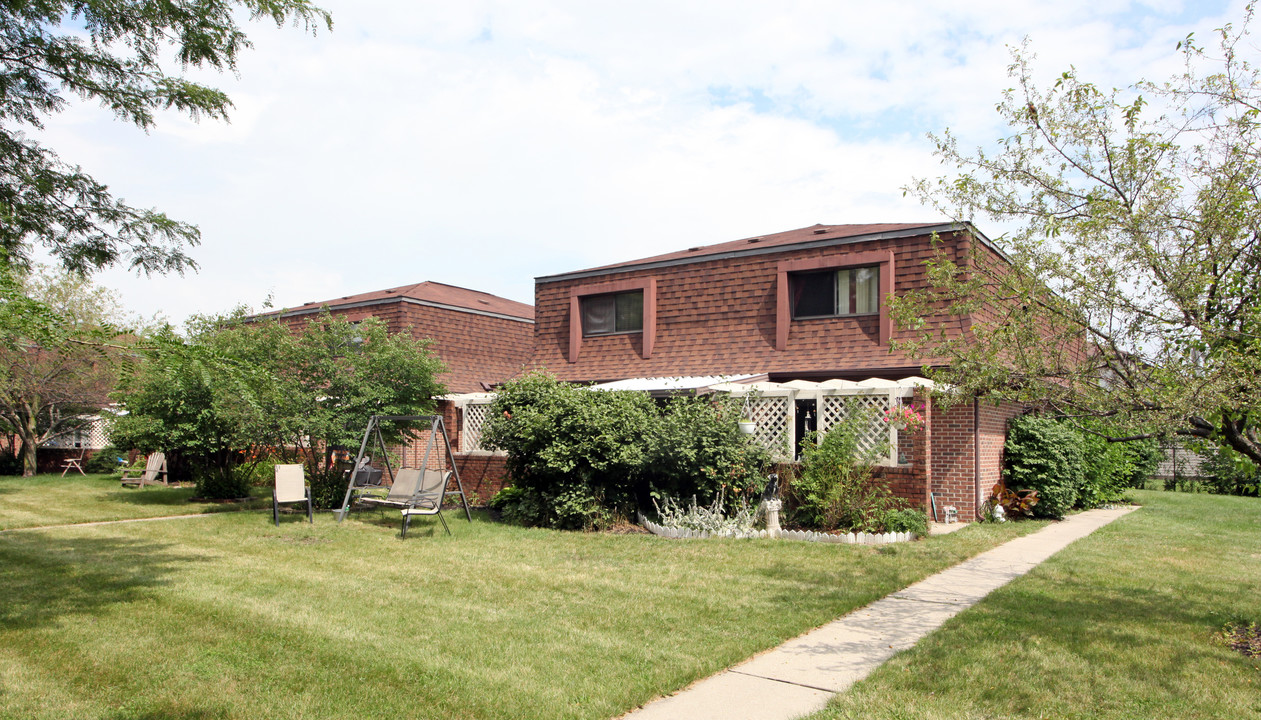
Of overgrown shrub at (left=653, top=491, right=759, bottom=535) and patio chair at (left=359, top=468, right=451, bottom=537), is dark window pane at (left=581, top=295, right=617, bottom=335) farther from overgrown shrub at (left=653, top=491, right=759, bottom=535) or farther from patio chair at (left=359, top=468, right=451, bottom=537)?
overgrown shrub at (left=653, top=491, right=759, bottom=535)

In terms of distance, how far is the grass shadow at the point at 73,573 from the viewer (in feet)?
22.7

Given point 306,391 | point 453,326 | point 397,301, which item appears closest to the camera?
point 306,391

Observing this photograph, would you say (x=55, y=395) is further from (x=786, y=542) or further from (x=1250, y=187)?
(x=1250, y=187)

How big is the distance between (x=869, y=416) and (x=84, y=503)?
15557 mm

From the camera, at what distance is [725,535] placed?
11.6 meters

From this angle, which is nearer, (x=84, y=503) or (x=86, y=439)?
(x=84, y=503)

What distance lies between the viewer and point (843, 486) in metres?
11.5

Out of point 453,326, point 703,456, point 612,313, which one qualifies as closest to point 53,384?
point 453,326

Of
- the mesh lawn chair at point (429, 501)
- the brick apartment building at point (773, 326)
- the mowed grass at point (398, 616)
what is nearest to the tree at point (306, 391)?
the mesh lawn chair at point (429, 501)

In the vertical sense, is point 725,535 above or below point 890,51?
below

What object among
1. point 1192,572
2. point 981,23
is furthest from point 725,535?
point 981,23

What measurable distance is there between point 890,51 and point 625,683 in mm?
7352

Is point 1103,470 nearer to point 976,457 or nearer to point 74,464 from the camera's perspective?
point 976,457

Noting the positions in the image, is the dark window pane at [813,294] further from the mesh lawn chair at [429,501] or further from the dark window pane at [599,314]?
the mesh lawn chair at [429,501]
